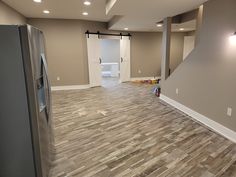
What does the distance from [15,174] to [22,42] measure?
1.20 metres

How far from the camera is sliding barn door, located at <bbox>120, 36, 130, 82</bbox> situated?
759 centimetres

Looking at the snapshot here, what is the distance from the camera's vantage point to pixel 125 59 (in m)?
7.80

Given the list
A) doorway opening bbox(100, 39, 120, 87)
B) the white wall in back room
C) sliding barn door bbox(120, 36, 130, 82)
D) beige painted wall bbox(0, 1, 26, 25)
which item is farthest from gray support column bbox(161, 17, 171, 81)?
the white wall in back room

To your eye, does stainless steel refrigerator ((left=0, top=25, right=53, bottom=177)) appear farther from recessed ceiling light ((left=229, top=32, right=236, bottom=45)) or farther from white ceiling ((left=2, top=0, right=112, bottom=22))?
white ceiling ((left=2, top=0, right=112, bottom=22))

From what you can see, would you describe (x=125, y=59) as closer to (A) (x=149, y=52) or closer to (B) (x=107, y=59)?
(A) (x=149, y=52)

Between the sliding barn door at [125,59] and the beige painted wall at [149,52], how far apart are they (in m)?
0.26

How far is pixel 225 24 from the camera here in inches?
108

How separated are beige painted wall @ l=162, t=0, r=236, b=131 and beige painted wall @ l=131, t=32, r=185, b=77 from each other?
14.5 feet

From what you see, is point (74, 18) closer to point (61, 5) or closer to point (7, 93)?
point (61, 5)

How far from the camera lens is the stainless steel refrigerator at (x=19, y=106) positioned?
133 cm

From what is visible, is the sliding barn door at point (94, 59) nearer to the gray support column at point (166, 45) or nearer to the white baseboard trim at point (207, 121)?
the gray support column at point (166, 45)

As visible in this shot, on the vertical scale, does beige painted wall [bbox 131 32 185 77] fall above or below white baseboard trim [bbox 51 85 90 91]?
above

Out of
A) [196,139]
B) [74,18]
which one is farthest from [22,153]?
[74,18]

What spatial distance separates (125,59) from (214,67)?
505 cm
